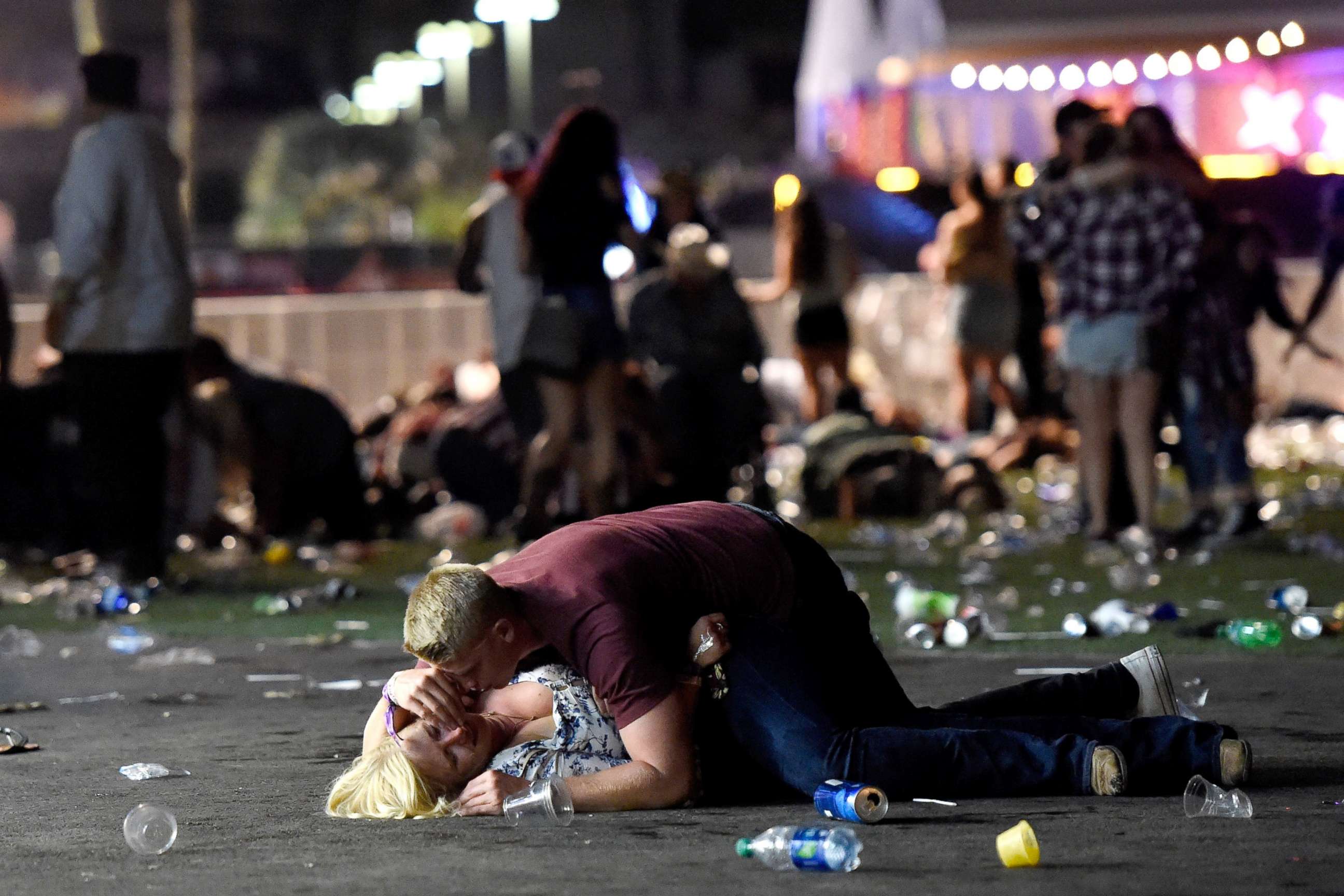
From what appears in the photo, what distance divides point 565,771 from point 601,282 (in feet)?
19.9

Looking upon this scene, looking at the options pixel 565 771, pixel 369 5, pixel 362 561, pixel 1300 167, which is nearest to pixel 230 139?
pixel 369 5

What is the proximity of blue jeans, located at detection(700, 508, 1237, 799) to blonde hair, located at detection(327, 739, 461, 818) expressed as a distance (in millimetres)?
612

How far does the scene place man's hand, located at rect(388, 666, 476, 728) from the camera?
4633mm

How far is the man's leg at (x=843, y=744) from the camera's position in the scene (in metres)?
4.74

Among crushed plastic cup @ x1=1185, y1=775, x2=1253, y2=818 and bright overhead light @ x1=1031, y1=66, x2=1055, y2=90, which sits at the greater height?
bright overhead light @ x1=1031, y1=66, x2=1055, y2=90

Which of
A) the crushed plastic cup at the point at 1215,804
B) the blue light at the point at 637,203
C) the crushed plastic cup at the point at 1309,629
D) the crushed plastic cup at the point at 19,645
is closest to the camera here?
the crushed plastic cup at the point at 1215,804

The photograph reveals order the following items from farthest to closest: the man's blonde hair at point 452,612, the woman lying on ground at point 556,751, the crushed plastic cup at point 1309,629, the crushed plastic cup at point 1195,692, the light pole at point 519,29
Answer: the light pole at point 519,29, the crushed plastic cup at point 1309,629, the crushed plastic cup at point 1195,692, the woman lying on ground at point 556,751, the man's blonde hair at point 452,612

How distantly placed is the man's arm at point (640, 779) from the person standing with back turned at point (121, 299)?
5.10 metres

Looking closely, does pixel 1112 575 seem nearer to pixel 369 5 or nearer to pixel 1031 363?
pixel 1031 363

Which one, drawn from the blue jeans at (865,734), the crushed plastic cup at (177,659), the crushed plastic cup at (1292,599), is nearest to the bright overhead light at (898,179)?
the crushed plastic cup at (1292,599)

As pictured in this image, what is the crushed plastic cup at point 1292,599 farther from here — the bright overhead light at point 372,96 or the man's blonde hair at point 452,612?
the bright overhead light at point 372,96

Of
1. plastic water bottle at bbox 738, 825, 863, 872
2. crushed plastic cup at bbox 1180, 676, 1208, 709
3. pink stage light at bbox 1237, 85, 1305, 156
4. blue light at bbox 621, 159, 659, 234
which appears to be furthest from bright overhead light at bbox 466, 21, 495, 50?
plastic water bottle at bbox 738, 825, 863, 872

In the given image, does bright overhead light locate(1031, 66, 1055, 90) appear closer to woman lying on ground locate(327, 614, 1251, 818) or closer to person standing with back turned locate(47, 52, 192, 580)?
person standing with back turned locate(47, 52, 192, 580)

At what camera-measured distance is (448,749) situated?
4.74 m
